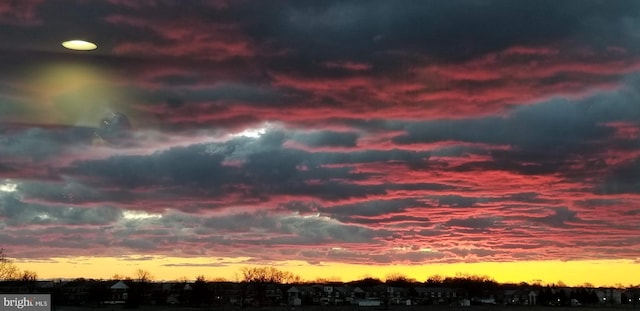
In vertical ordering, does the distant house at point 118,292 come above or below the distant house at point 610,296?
above

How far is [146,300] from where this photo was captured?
194 ft

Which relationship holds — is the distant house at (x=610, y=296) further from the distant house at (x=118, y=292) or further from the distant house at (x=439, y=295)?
the distant house at (x=118, y=292)

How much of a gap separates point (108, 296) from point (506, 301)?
45678 mm

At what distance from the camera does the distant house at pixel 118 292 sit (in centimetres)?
5568

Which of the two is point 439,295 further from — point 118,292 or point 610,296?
point 118,292

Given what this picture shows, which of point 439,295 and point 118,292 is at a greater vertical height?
point 118,292

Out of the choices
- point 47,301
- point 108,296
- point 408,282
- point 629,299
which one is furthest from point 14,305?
point 408,282

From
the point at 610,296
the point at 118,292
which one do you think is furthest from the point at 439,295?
the point at 118,292

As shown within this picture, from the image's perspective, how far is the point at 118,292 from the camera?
57219 mm

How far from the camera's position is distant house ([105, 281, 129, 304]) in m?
55.7

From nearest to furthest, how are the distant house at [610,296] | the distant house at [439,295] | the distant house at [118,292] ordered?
the distant house at [118,292], the distant house at [439,295], the distant house at [610,296]

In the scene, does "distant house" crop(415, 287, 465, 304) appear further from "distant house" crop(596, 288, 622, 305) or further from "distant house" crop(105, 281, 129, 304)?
"distant house" crop(105, 281, 129, 304)

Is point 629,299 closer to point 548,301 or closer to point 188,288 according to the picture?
point 548,301

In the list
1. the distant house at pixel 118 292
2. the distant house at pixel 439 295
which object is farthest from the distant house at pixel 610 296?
the distant house at pixel 118 292
